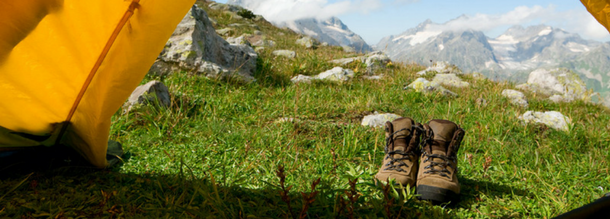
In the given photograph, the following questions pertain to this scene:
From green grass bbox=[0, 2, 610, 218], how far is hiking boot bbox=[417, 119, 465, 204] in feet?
0.34

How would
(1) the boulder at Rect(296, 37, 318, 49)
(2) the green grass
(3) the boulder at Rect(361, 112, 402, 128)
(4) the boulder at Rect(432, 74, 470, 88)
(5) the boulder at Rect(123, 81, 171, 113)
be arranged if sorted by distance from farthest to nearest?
(1) the boulder at Rect(296, 37, 318, 49)
(4) the boulder at Rect(432, 74, 470, 88)
(3) the boulder at Rect(361, 112, 402, 128)
(5) the boulder at Rect(123, 81, 171, 113)
(2) the green grass

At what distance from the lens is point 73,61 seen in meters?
2.00

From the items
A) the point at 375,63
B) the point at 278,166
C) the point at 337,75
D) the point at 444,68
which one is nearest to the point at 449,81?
the point at 375,63

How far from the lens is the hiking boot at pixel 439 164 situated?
209cm

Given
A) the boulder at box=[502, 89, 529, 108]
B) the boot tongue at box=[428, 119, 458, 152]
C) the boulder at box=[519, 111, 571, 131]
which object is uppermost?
the boulder at box=[502, 89, 529, 108]

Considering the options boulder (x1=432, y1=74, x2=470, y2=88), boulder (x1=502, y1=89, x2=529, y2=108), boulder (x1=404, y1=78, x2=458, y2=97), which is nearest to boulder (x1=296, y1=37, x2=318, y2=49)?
boulder (x1=432, y1=74, x2=470, y2=88)

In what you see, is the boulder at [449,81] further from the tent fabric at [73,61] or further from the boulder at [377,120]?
the tent fabric at [73,61]

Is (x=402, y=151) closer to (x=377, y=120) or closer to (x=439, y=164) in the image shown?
(x=439, y=164)

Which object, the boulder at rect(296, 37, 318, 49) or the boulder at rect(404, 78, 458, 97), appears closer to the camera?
the boulder at rect(404, 78, 458, 97)

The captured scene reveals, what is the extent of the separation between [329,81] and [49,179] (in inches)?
192

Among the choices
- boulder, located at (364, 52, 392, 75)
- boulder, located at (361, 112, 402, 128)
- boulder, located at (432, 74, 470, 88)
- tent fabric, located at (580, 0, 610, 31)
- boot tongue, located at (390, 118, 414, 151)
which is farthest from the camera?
boulder, located at (364, 52, 392, 75)

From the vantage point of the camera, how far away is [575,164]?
2979mm

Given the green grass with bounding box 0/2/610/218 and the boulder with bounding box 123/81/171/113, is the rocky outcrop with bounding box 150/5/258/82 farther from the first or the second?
the boulder with bounding box 123/81/171/113

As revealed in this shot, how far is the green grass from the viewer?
190 centimetres
